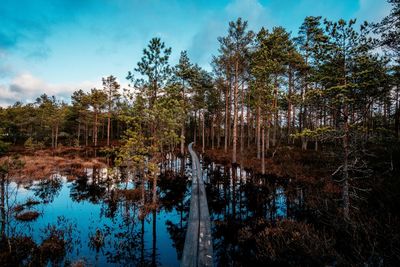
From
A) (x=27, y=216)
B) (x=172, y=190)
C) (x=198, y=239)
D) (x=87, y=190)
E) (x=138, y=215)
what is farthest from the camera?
(x=87, y=190)

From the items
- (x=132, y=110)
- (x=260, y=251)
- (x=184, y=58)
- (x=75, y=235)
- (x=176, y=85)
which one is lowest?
(x=75, y=235)

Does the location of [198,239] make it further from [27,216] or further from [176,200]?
[27,216]

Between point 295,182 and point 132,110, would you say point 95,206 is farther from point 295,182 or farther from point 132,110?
point 295,182

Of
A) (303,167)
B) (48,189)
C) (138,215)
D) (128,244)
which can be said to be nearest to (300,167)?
(303,167)

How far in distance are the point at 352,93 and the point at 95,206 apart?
13509mm

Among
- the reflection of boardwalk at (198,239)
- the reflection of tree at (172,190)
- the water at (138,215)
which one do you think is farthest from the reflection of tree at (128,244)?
the reflection of tree at (172,190)

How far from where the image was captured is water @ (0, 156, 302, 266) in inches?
283

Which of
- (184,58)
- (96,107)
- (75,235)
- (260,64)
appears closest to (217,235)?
(75,235)

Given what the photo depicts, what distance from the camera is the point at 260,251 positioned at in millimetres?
6355

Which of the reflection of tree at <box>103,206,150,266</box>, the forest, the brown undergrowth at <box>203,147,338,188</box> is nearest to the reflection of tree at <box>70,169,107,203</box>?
the forest

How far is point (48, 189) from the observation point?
49.4 ft

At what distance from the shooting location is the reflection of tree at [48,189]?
13359mm

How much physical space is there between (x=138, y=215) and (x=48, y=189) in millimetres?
9227

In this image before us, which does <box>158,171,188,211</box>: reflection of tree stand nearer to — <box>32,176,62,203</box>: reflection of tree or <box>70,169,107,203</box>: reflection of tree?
<box>70,169,107,203</box>: reflection of tree
